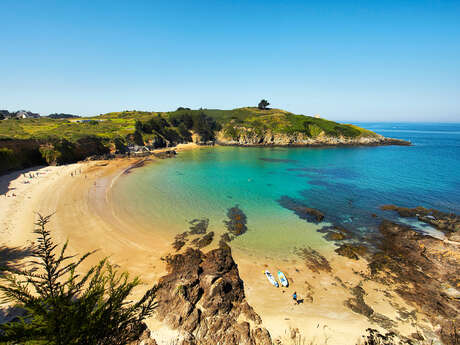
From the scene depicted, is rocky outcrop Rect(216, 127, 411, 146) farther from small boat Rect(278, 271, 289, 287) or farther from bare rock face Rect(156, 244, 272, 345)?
bare rock face Rect(156, 244, 272, 345)

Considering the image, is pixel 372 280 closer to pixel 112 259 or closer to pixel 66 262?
pixel 112 259

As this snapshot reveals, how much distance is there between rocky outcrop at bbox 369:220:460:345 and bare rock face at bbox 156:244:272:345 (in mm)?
12653

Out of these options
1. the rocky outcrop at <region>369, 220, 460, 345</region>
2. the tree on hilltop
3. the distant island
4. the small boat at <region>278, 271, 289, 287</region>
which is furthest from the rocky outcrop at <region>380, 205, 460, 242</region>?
the tree on hilltop

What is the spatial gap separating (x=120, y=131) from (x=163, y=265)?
257 feet

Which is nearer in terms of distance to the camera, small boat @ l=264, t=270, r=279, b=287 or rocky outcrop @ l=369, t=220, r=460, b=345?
rocky outcrop @ l=369, t=220, r=460, b=345

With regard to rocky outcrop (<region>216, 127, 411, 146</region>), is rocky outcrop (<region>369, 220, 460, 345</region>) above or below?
below

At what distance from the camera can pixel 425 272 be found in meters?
18.2

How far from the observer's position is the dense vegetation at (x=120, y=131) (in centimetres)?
5050

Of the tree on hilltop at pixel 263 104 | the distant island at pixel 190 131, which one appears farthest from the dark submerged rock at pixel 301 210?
the tree on hilltop at pixel 263 104

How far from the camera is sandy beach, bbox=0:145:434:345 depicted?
44.3ft

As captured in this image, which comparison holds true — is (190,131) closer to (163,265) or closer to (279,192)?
(279,192)

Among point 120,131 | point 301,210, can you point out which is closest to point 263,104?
point 120,131

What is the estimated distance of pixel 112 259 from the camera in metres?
19.5

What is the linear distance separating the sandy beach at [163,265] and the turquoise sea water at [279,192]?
9.27 ft
